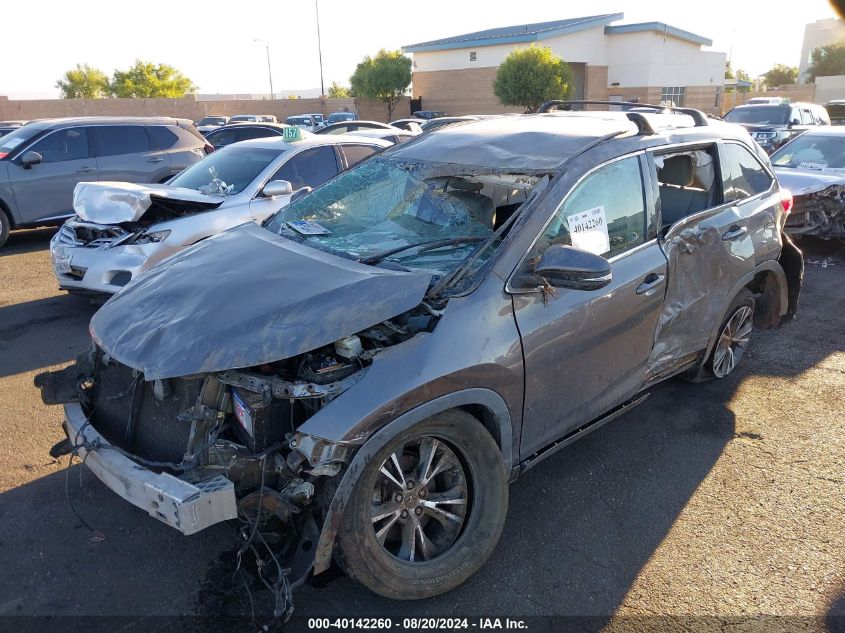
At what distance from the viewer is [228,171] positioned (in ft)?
24.2

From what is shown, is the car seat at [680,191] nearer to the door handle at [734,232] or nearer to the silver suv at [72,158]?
the door handle at [734,232]

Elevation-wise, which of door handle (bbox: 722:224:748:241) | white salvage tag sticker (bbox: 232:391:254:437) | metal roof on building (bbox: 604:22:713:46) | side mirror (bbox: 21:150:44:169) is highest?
metal roof on building (bbox: 604:22:713:46)

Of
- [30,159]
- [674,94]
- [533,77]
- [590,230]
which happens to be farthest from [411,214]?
[674,94]

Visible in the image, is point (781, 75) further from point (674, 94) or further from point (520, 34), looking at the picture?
point (520, 34)

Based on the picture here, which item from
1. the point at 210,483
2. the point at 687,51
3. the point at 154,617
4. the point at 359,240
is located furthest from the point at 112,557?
the point at 687,51

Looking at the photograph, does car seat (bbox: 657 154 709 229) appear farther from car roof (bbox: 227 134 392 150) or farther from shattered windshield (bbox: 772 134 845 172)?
shattered windshield (bbox: 772 134 845 172)

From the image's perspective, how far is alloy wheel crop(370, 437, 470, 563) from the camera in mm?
2773

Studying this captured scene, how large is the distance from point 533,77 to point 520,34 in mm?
8438

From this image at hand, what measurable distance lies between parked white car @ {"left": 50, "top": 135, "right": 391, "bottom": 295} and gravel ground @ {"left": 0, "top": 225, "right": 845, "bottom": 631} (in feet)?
5.55

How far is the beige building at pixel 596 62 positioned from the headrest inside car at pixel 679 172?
43.9 metres

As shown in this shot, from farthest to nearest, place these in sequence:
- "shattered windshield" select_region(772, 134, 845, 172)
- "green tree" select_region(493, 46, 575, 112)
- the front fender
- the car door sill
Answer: "green tree" select_region(493, 46, 575, 112), "shattered windshield" select_region(772, 134, 845, 172), the car door sill, the front fender

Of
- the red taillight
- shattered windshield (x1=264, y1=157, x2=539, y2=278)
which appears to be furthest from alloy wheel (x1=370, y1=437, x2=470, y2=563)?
the red taillight

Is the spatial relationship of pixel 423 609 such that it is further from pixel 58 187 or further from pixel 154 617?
pixel 58 187

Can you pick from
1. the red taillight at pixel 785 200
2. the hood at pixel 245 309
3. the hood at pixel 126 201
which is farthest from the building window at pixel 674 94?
the hood at pixel 245 309
